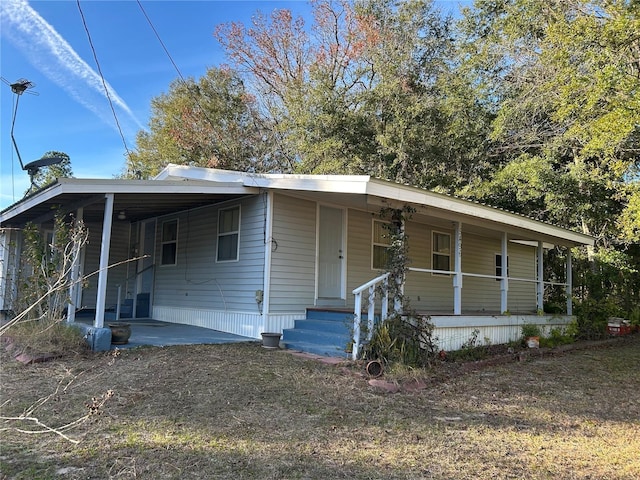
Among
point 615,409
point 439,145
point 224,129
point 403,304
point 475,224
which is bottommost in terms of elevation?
point 615,409

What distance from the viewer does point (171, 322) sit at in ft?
35.3

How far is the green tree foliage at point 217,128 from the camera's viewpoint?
2261 centimetres

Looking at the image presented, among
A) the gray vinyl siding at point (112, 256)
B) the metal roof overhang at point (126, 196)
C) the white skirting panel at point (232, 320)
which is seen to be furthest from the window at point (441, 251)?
the gray vinyl siding at point (112, 256)

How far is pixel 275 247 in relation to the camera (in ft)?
27.7

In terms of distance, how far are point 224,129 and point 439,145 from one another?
10.7 m

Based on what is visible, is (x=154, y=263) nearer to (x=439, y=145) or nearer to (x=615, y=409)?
(x=615, y=409)

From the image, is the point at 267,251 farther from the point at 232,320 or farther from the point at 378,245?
the point at 378,245

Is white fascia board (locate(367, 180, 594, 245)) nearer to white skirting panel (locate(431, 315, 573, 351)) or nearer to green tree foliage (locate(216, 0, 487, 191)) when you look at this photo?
white skirting panel (locate(431, 315, 573, 351))

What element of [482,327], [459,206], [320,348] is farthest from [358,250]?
[320,348]

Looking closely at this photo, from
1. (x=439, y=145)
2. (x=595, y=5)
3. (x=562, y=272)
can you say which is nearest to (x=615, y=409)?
(x=595, y=5)

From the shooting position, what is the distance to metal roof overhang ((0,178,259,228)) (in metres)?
7.14

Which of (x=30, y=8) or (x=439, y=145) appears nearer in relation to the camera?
(x=30, y=8)

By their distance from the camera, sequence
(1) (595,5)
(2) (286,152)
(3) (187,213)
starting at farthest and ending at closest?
1. (2) (286,152)
2. (1) (595,5)
3. (3) (187,213)

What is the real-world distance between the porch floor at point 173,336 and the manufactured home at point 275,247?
0.31 meters
